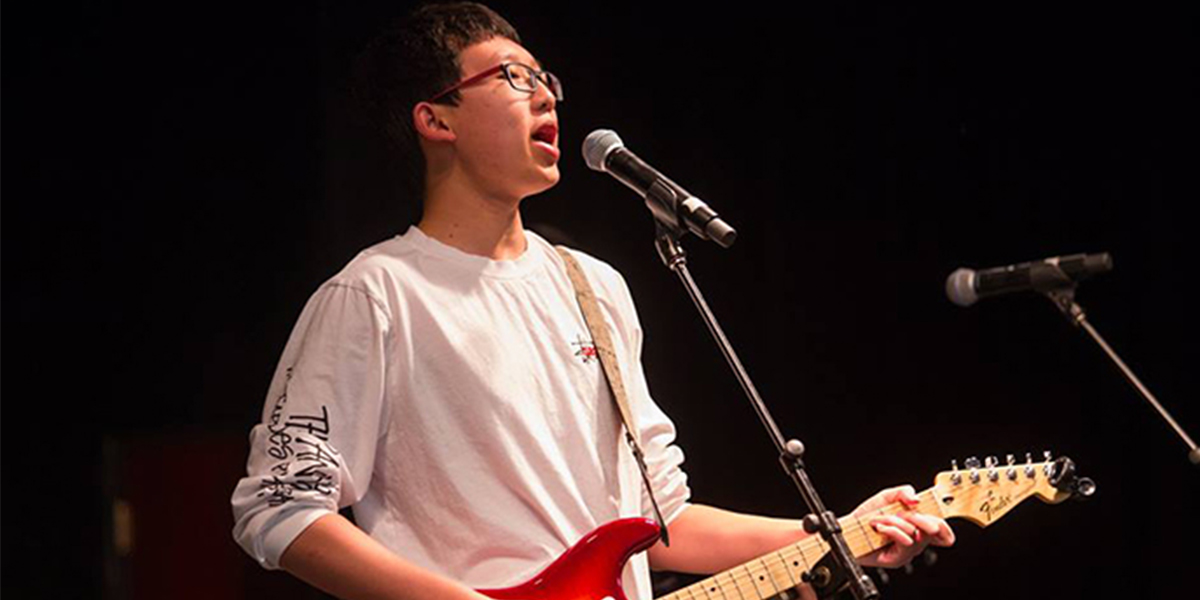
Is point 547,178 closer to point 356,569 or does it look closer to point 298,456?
point 298,456

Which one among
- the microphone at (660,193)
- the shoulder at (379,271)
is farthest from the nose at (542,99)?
the shoulder at (379,271)

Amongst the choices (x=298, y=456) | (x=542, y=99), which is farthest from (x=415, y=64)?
(x=298, y=456)

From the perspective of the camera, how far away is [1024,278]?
7.16 ft

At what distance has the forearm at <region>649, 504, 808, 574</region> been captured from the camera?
2490mm

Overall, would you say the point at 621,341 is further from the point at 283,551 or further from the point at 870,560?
the point at 283,551

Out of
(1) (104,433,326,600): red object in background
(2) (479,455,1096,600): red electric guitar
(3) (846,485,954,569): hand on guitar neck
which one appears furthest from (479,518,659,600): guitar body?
(1) (104,433,326,600): red object in background

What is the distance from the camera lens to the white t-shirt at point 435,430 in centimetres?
218

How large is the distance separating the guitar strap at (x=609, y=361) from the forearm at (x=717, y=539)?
0.06 meters

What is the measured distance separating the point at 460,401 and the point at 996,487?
102 cm

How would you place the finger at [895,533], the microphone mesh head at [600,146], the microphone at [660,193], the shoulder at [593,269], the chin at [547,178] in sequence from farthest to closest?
the shoulder at [593,269], the chin at [547,178], the finger at [895,533], the microphone mesh head at [600,146], the microphone at [660,193]

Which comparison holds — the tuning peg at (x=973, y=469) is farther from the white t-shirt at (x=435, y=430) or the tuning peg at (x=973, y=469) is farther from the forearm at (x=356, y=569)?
the forearm at (x=356, y=569)

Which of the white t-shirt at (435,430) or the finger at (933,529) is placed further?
the finger at (933,529)

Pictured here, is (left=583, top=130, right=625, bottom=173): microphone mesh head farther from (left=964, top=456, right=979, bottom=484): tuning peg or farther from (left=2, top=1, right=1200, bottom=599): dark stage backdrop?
(left=2, top=1, right=1200, bottom=599): dark stage backdrop

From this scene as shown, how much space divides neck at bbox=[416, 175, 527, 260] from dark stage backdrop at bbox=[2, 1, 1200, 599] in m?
1.69
